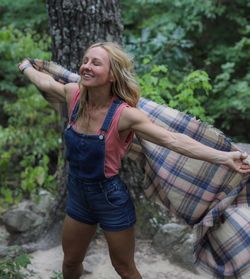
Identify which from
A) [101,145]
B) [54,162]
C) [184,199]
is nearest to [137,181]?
[184,199]

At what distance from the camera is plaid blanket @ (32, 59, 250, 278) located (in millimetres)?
2859

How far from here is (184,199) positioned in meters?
3.06

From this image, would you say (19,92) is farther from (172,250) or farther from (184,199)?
(184,199)

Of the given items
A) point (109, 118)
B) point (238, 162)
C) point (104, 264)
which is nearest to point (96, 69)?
point (109, 118)

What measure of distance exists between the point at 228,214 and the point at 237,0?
13.6ft

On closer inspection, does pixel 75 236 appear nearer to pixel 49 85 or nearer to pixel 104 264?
pixel 49 85

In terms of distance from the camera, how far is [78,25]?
397cm

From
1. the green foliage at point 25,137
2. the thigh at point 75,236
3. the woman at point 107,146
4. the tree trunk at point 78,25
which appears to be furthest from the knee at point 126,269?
the green foliage at point 25,137

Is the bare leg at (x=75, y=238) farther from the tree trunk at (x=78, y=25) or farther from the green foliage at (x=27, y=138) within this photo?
the green foliage at (x=27, y=138)

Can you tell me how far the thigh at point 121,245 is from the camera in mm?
2852

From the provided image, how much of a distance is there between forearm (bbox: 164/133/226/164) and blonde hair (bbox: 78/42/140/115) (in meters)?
0.35

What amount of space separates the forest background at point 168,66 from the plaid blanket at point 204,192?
8.04ft

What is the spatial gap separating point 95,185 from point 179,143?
21.2 inches

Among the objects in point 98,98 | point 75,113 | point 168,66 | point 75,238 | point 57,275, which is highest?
point 98,98
